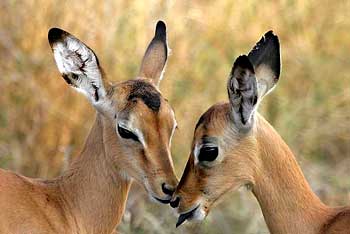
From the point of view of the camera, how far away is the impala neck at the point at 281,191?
21.5 feet

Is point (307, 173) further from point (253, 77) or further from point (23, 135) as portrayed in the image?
point (253, 77)

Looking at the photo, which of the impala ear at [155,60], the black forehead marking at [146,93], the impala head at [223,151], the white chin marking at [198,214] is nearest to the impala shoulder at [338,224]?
the impala head at [223,151]

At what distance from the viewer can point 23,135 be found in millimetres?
9570

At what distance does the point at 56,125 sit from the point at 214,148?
3181 mm

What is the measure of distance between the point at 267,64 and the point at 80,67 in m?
1.17

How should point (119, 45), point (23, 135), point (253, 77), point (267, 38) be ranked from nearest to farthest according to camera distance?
1. point (253, 77)
2. point (267, 38)
3. point (23, 135)
4. point (119, 45)

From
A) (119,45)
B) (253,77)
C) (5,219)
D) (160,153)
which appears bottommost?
(5,219)

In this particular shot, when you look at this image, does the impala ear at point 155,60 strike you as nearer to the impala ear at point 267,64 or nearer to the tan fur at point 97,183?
the tan fur at point 97,183

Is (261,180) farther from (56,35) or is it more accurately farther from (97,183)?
(56,35)

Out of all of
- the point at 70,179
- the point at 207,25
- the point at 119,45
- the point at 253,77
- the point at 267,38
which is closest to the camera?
the point at 253,77

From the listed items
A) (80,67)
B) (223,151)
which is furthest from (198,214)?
(80,67)

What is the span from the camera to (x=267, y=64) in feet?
22.0

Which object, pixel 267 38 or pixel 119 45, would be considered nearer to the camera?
pixel 267 38

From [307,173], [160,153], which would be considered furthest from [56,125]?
[160,153]
